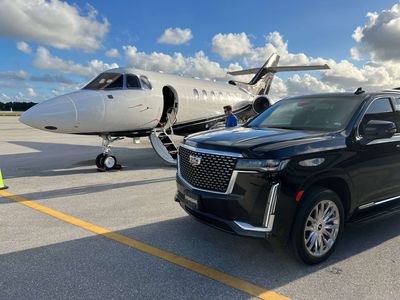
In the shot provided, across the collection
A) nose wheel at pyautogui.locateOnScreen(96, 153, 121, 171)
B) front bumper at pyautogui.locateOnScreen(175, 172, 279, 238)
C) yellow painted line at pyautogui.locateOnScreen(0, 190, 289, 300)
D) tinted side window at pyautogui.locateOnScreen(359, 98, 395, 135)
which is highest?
tinted side window at pyautogui.locateOnScreen(359, 98, 395, 135)

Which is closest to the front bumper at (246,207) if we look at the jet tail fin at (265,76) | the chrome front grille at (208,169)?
the chrome front grille at (208,169)

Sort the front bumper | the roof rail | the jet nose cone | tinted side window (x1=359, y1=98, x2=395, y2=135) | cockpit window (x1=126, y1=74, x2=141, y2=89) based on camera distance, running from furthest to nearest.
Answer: cockpit window (x1=126, y1=74, x2=141, y2=89), the jet nose cone, the roof rail, tinted side window (x1=359, y1=98, x2=395, y2=135), the front bumper

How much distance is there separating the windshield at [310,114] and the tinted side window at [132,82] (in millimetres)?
5637

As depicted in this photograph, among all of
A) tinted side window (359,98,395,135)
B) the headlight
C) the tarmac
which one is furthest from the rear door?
the headlight

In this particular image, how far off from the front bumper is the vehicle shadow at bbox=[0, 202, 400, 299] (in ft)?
1.43

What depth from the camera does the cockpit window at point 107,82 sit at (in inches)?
385

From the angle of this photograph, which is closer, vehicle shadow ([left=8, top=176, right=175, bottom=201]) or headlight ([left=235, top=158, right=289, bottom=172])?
headlight ([left=235, top=158, right=289, bottom=172])

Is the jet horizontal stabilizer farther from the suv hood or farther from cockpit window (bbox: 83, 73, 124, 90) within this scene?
the suv hood

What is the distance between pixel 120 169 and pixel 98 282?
22.0 feet

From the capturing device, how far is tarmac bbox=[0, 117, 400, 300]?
3.35 m

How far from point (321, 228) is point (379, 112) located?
192cm

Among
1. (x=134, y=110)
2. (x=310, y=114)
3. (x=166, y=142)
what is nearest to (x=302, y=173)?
(x=310, y=114)

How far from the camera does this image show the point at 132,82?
10320mm

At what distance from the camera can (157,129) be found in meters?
11.5
